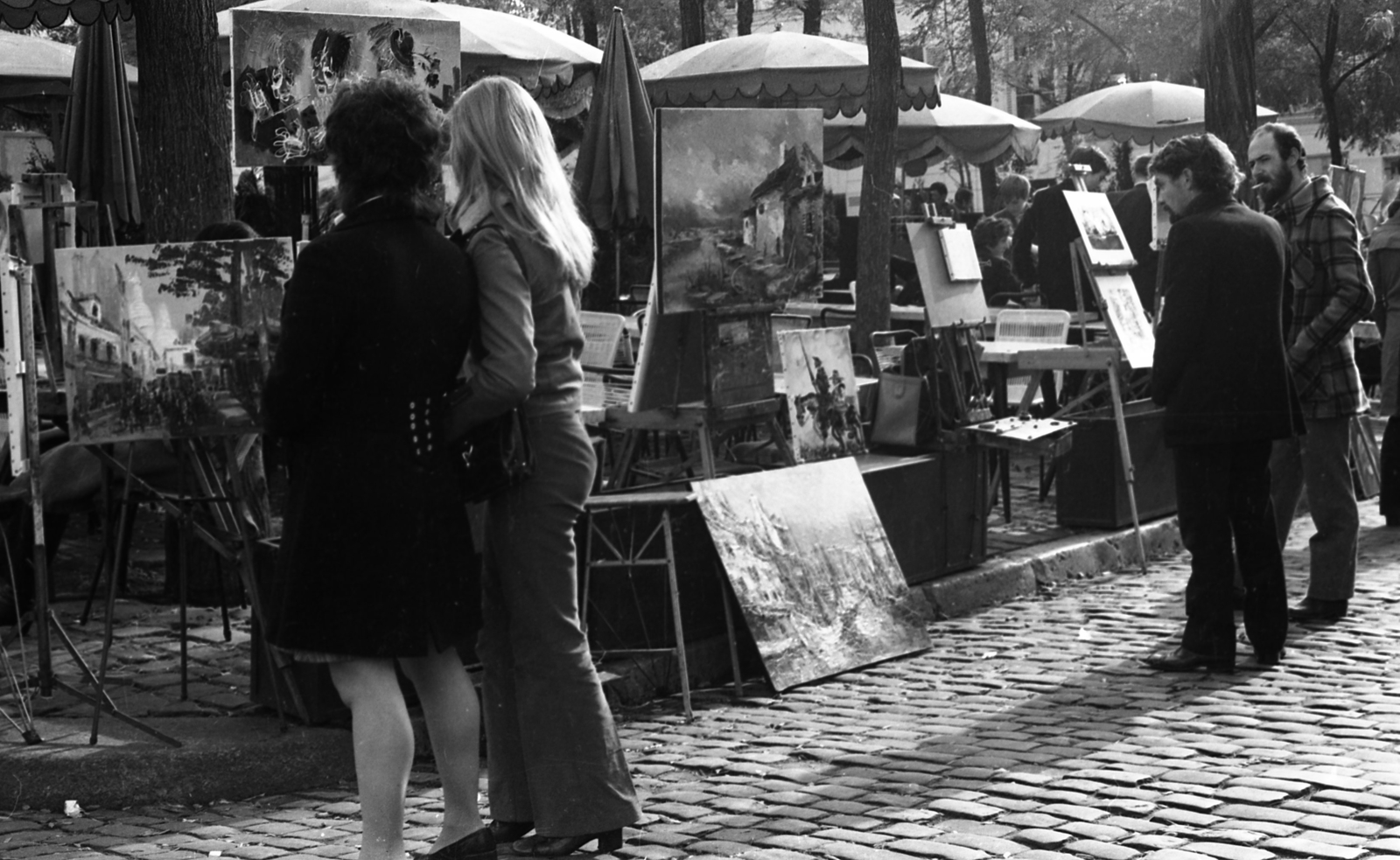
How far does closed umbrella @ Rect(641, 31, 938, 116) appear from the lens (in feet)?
42.7

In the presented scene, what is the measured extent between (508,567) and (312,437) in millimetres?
680

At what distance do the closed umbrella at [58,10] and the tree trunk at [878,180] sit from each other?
5.87 m

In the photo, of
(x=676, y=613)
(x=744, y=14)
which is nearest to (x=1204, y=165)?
(x=676, y=613)

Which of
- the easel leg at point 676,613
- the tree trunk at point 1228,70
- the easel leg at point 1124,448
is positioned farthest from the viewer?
the tree trunk at point 1228,70

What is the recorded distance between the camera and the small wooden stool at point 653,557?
20.5 feet

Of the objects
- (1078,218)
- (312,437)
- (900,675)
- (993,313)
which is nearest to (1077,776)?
(900,675)

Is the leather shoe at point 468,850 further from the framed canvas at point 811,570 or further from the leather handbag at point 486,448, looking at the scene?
the framed canvas at point 811,570

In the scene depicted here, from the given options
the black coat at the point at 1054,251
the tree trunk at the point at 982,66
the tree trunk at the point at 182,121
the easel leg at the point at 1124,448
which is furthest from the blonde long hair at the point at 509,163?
the tree trunk at the point at 982,66

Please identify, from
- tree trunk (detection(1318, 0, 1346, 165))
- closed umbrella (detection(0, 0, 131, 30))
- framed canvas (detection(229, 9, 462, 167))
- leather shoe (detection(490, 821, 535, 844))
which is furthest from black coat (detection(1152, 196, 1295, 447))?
tree trunk (detection(1318, 0, 1346, 165))

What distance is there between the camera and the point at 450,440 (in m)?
4.22

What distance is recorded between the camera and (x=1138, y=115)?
763 inches

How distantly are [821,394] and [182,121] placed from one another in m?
2.96

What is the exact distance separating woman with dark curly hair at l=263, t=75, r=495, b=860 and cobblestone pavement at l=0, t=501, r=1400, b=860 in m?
0.87

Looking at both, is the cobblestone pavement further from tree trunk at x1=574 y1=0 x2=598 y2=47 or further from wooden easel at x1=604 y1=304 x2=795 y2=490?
tree trunk at x1=574 y1=0 x2=598 y2=47
